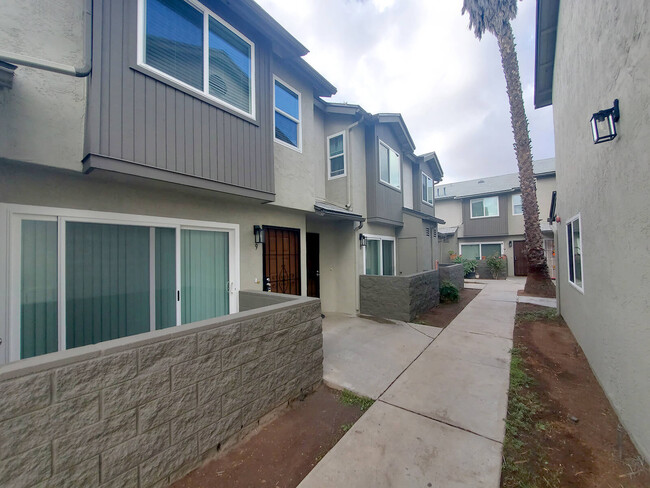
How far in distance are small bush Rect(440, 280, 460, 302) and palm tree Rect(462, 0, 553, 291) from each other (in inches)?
123

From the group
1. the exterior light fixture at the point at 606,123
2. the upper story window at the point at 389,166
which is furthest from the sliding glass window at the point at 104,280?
the upper story window at the point at 389,166

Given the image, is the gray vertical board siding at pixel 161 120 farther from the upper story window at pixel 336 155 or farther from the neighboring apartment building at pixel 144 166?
the upper story window at pixel 336 155

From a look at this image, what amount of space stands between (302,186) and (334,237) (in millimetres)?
2869

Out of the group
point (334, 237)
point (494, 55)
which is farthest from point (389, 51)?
point (334, 237)

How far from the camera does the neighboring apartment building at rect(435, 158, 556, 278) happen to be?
18.0 metres

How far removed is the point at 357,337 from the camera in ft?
19.6

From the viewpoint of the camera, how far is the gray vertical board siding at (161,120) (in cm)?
301

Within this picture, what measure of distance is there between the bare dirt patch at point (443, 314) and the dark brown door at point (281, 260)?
364 cm

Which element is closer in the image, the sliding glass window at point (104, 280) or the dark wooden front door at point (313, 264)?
the sliding glass window at point (104, 280)

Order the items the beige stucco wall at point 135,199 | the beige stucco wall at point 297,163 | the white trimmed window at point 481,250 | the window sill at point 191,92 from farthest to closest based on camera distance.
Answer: the white trimmed window at point 481,250, the beige stucco wall at point 297,163, the window sill at point 191,92, the beige stucco wall at point 135,199

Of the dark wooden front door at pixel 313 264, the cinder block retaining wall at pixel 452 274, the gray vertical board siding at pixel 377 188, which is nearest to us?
the dark wooden front door at pixel 313 264

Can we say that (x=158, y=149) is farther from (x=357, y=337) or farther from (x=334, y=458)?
(x=357, y=337)

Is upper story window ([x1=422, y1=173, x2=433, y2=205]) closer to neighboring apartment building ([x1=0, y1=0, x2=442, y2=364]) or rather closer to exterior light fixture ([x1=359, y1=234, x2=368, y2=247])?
exterior light fixture ([x1=359, y1=234, x2=368, y2=247])

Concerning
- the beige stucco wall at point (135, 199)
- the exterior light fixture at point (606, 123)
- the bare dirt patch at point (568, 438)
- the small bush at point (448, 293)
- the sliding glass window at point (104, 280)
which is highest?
the exterior light fixture at point (606, 123)
